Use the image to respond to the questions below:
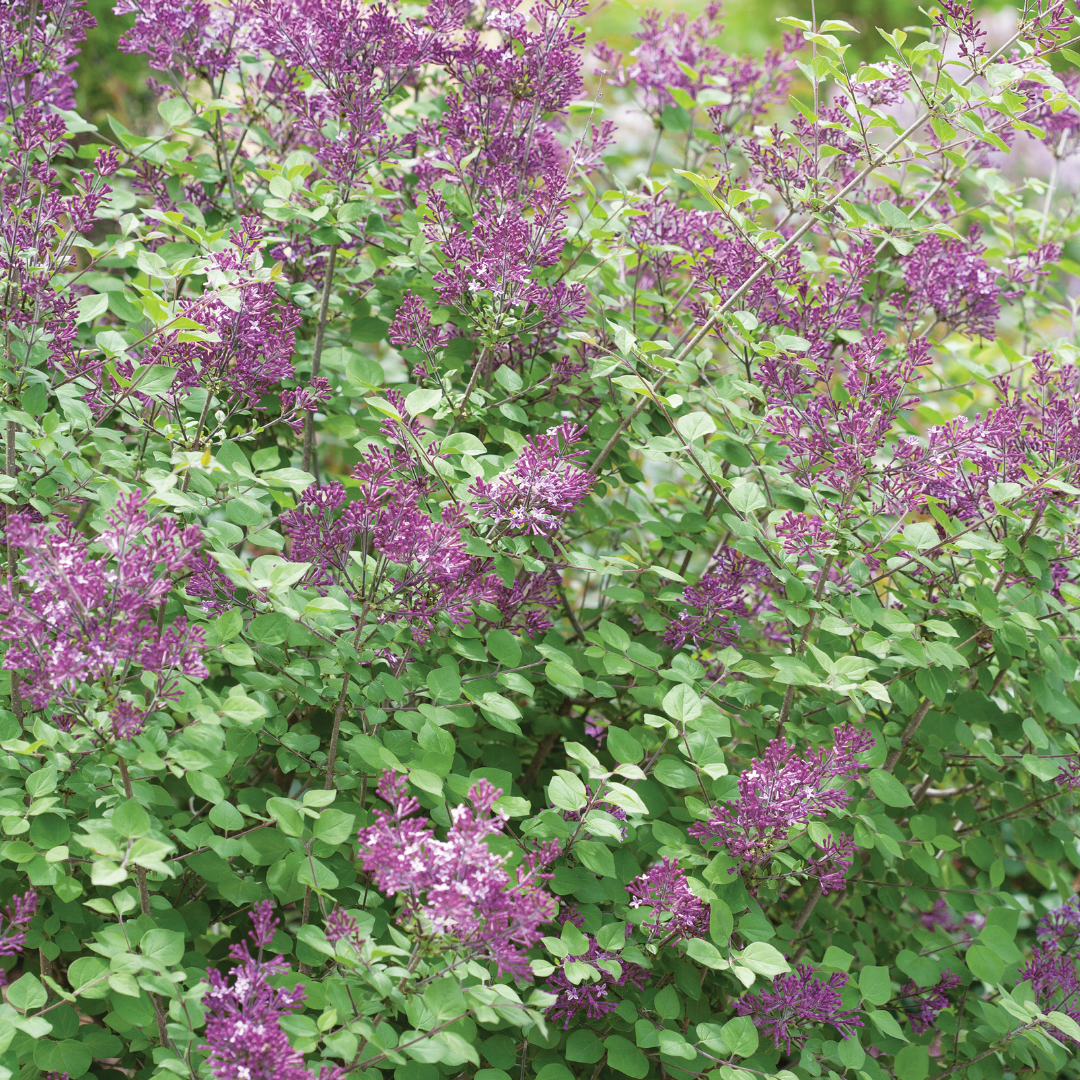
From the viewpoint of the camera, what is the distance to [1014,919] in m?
2.11

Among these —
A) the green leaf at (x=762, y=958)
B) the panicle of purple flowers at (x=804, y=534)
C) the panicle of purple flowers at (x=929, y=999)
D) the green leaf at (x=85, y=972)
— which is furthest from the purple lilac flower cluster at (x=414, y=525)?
the panicle of purple flowers at (x=929, y=999)

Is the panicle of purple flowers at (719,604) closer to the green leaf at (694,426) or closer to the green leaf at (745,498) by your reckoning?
the green leaf at (745,498)

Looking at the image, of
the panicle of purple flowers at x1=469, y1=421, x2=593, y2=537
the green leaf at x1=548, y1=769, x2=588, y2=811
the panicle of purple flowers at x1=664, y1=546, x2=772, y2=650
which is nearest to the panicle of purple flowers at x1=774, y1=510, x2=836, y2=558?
the panicle of purple flowers at x1=664, y1=546, x2=772, y2=650

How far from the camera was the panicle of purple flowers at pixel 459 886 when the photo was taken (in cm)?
130

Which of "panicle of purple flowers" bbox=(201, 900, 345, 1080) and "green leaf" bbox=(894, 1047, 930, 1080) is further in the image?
"green leaf" bbox=(894, 1047, 930, 1080)

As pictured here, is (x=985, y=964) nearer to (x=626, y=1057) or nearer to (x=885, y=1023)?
(x=885, y=1023)

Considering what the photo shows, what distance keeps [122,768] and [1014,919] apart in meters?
1.74

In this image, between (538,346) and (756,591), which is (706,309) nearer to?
(538,346)

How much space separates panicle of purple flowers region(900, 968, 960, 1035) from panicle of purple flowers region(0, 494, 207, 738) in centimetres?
159

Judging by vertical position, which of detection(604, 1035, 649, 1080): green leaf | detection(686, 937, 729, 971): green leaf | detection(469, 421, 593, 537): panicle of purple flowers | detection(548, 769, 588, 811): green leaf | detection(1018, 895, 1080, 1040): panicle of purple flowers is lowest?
detection(1018, 895, 1080, 1040): panicle of purple flowers

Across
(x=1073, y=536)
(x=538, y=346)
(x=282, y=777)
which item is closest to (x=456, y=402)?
(x=538, y=346)

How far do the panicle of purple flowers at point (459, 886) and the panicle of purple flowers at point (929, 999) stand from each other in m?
1.13

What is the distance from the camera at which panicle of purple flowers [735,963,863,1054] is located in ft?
5.77

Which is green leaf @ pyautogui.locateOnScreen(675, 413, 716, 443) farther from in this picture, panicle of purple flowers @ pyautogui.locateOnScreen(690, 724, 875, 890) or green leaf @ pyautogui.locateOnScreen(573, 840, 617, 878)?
green leaf @ pyautogui.locateOnScreen(573, 840, 617, 878)
